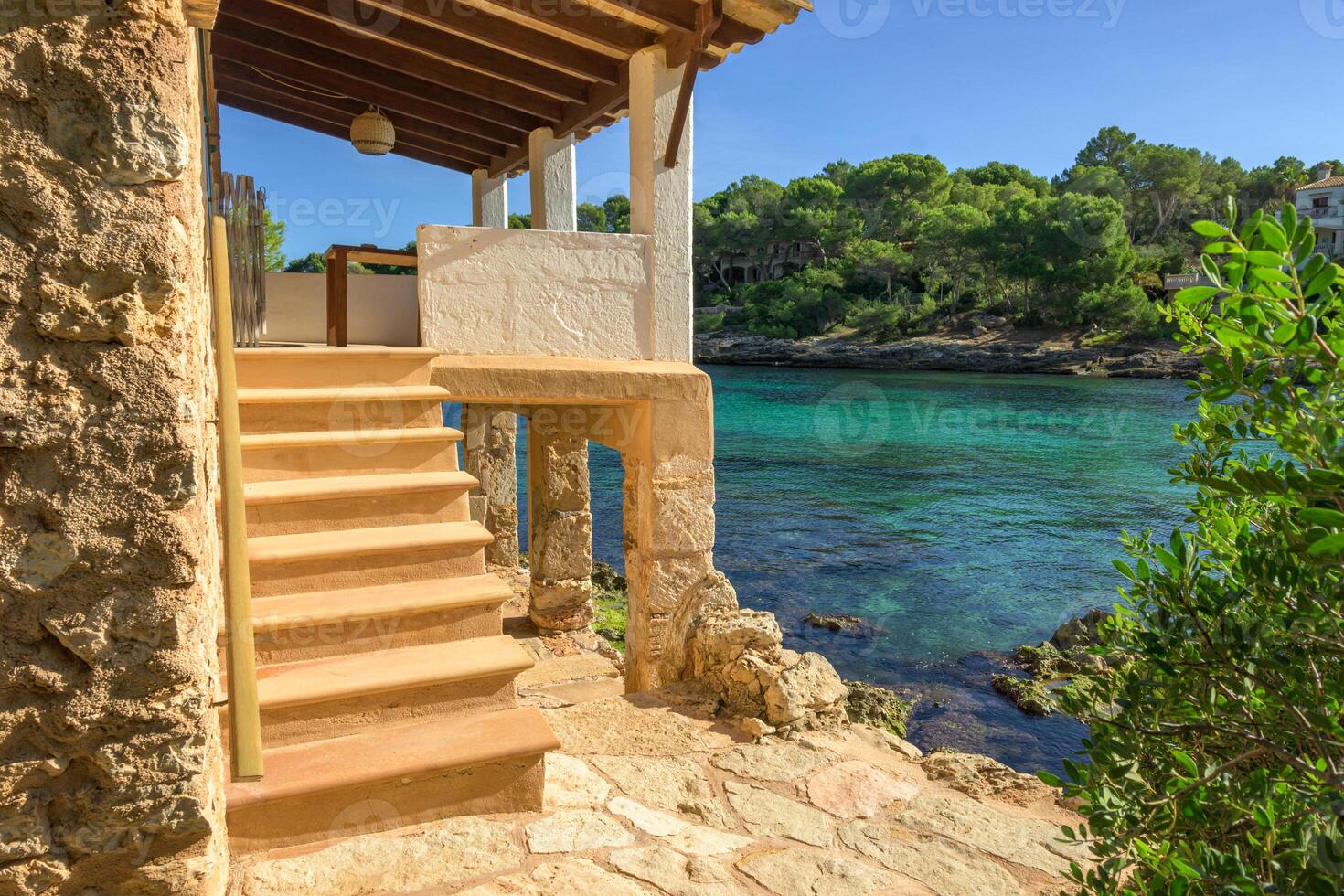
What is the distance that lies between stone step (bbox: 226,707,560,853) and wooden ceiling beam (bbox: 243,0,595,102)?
446cm

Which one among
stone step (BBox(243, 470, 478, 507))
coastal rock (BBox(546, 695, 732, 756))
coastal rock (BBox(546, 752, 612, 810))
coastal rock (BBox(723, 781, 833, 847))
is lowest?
coastal rock (BBox(723, 781, 833, 847))

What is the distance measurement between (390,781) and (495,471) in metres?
8.40

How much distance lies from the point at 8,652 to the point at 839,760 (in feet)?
10.3

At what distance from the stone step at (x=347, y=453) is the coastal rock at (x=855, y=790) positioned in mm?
2236

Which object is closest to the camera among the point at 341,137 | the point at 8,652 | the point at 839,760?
the point at 8,652

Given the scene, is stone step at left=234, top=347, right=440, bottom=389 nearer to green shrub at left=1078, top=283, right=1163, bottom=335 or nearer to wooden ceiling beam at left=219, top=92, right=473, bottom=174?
wooden ceiling beam at left=219, top=92, right=473, bottom=174

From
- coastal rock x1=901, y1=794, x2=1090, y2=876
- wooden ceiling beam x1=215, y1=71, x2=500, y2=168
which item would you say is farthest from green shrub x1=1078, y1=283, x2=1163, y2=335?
coastal rock x1=901, y1=794, x2=1090, y2=876

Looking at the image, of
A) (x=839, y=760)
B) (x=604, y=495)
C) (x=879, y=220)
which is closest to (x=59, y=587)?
(x=839, y=760)

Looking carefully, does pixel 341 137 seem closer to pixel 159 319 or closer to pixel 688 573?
pixel 688 573

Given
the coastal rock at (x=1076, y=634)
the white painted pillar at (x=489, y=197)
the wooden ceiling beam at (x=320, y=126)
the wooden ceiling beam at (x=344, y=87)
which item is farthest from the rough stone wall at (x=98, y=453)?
the coastal rock at (x=1076, y=634)

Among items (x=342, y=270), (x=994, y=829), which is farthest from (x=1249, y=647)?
(x=342, y=270)

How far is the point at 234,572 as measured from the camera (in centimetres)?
226

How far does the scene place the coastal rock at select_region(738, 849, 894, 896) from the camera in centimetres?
280

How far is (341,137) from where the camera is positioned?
8.95 m
